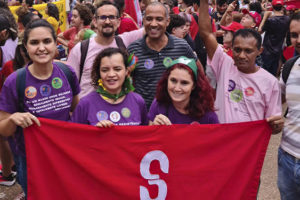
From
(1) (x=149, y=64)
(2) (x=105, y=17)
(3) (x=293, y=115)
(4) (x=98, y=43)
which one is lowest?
(3) (x=293, y=115)

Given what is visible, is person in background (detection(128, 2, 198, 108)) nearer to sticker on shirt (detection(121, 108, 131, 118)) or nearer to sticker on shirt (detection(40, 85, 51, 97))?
sticker on shirt (detection(121, 108, 131, 118))

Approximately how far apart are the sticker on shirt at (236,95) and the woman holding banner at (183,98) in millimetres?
211

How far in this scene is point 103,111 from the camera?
2652 millimetres

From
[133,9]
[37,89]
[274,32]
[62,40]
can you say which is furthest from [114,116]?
[274,32]

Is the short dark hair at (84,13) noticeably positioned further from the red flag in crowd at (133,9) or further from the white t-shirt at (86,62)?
the white t-shirt at (86,62)

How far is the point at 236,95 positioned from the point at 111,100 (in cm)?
102

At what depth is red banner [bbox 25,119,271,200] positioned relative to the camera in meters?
2.58

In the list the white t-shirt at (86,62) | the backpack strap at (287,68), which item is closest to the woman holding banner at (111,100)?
the white t-shirt at (86,62)

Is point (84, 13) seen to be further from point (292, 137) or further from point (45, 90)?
point (292, 137)

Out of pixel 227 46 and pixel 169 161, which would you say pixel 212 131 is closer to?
pixel 169 161

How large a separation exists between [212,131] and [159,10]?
1.53m

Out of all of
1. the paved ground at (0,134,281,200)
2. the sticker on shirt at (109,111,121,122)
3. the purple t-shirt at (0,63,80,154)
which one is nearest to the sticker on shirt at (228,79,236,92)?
the sticker on shirt at (109,111,121,122)

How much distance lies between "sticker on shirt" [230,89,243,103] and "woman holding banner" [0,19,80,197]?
133cm

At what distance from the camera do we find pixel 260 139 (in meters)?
2.73
